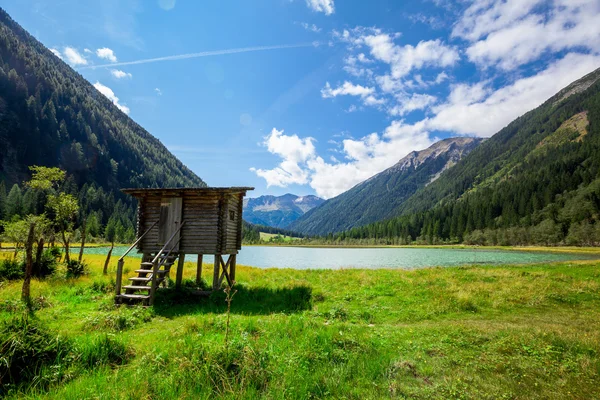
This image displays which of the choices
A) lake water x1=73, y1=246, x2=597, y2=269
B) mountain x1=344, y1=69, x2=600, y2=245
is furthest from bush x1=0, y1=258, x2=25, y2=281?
mountain x1=344, y1=69, x2=600, y2=245

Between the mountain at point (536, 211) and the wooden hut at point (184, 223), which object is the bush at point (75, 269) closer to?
the wooden hut at point (184, 223)

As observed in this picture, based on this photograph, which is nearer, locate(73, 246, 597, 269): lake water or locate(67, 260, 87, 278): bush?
locate(67, 260, 87, 278): bush

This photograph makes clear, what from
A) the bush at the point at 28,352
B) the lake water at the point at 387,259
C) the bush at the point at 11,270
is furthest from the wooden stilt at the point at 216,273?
the lake water at the point at 387,259

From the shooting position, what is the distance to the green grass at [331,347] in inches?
232

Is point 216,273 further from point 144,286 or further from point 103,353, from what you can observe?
point 103,353

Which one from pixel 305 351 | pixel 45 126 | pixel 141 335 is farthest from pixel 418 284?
pixel 45 126

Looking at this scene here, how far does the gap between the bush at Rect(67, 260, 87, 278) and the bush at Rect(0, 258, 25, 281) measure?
2462mm

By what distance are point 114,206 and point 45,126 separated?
7791 cm

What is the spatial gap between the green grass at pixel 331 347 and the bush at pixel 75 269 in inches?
155

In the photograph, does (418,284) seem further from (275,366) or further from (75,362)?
(75,362)

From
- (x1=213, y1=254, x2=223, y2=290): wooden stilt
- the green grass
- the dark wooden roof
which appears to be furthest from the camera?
the dark wooden roof

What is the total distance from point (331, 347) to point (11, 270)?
20.6 meters

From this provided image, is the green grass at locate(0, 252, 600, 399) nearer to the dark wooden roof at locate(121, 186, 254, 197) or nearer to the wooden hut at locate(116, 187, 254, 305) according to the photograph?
the wooden hut at locate(116, 187, 254, 305)

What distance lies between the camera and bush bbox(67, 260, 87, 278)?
19.8 m
